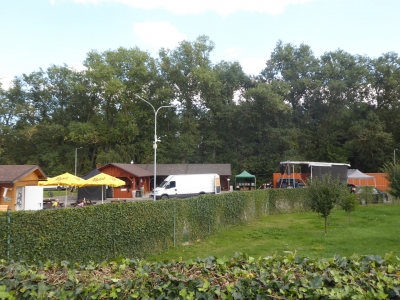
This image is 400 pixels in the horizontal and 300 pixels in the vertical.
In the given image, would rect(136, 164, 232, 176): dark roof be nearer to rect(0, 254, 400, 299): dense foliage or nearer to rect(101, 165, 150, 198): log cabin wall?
rect(101, 165, 150, 198): log cabin wall

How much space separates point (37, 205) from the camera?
21656 mm

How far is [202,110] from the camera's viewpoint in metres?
55.8

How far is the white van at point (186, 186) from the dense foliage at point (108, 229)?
14171 mm

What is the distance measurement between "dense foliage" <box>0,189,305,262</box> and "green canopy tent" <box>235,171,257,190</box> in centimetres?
2709

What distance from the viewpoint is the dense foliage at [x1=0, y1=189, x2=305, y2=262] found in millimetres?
8352

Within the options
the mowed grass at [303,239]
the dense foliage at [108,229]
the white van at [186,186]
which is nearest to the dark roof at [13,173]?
the dense foliage at [108,229]

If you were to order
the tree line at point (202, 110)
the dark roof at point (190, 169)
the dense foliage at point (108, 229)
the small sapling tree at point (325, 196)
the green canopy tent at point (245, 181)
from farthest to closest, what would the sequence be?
the tree line at point (202, 110) < the dark roof at point (190, 169) < the green canopy tent at point (245, 181) < the small sapling tree at point (325, 196) < the dense foliage at point (108, 229)

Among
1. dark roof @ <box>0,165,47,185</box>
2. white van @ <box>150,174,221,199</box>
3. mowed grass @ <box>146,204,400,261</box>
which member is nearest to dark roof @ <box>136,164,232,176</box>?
white van @ <box>150,174,221,199</box>

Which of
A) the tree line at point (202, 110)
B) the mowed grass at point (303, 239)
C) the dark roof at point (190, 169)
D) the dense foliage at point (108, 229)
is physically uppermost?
the tree line at point (202, 110)

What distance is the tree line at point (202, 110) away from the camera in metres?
48.9

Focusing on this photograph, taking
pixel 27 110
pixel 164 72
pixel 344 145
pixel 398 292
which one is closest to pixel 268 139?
pixel 344 145

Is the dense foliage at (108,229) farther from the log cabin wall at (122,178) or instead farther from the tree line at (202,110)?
the tree line at (202,110)

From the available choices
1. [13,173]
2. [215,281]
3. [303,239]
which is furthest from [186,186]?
[215,281]

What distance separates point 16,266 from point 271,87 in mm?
47563
